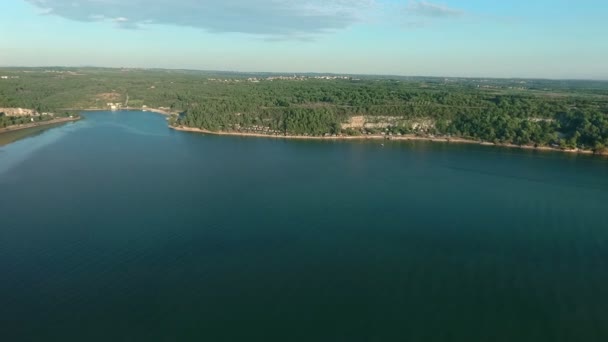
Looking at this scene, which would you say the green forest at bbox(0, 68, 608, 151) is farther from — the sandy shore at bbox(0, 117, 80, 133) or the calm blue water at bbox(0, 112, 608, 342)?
the calm blue water at bbox(0, 112, 608, 342)

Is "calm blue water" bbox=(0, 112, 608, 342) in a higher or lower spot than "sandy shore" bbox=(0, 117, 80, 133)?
lower

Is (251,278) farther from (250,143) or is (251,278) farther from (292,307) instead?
(250,143)

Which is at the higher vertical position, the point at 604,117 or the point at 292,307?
the point at 604,117

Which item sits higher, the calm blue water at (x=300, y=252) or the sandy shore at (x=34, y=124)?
the sandy shore at (x=34, y=124)

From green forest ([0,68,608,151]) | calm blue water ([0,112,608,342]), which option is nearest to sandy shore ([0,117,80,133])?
green forest ([0,68,608,151])

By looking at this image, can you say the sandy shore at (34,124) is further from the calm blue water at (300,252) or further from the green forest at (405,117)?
the calm blue water at (300,252)

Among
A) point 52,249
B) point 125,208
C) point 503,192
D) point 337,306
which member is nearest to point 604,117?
point 503,192

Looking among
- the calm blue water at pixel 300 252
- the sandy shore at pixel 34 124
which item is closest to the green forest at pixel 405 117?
the sandy shore at pixel 34 124

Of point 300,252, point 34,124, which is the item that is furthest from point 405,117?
point 34,124
